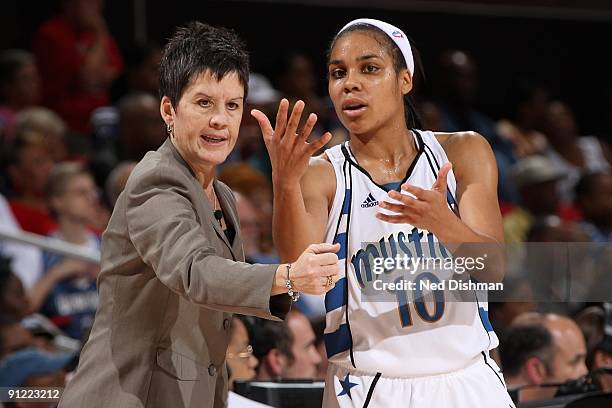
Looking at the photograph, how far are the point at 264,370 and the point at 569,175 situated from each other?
471cm

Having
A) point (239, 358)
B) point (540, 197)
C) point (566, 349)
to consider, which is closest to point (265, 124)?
point (239, 358)

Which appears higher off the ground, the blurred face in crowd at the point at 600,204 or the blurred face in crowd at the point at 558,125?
the blurred face in crowd at the point at 558,125

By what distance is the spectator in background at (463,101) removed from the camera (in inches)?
282

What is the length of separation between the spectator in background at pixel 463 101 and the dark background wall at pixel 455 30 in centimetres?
16

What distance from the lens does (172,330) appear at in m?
2.53

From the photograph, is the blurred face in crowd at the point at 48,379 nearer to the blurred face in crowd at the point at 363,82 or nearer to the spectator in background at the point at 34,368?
the spectator in background at the point at 34,368

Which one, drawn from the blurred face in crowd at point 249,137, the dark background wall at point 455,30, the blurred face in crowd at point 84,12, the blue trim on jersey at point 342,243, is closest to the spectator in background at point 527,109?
the dark background wall at point 455,30

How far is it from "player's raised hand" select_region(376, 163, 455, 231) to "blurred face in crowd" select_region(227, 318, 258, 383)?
3.24 ft

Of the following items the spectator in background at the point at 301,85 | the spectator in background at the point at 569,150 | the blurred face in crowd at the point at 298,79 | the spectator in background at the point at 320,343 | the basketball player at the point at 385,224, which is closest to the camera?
the basketball player at the point at 385,224

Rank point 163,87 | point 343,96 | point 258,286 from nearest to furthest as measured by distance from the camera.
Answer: point 258,286 → point 163,87 → point 343,96

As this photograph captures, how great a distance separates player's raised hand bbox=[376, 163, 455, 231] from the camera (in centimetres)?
265

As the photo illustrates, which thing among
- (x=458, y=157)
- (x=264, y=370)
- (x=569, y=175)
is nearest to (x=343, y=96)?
(x=458, y=157)

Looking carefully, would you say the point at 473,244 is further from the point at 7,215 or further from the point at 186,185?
the point at 7,215

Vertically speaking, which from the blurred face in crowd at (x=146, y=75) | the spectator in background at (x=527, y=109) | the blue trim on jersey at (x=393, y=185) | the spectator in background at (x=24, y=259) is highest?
the spectator in background at (x=527, y=109)
